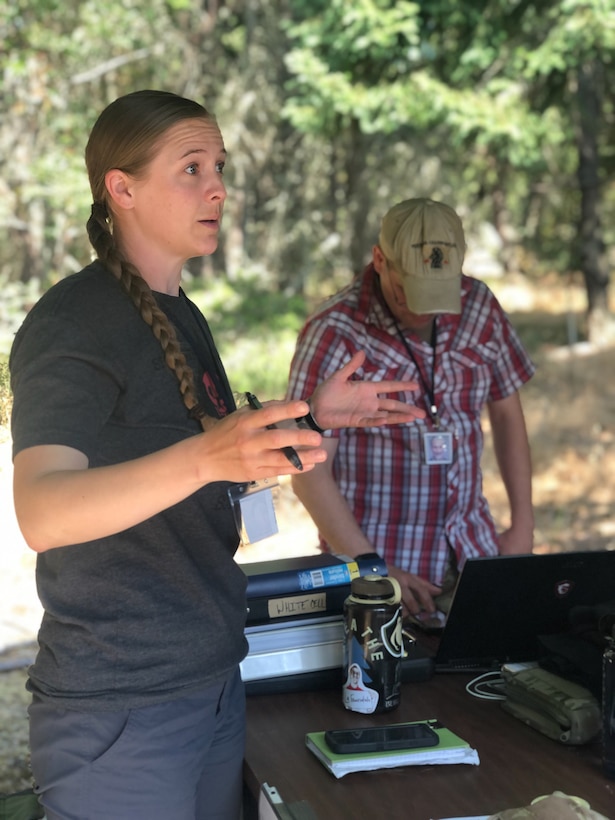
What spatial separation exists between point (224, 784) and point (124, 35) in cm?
851

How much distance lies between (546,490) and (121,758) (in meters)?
6.74

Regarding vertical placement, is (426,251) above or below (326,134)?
below

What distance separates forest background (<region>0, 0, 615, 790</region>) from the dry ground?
0.02 m

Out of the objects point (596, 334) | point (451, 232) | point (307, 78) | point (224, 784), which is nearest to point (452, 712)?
point (224, 784)

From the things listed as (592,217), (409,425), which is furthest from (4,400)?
(592,217)

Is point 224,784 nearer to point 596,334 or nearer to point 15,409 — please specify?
point 15,409

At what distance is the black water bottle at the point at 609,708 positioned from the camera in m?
1.49

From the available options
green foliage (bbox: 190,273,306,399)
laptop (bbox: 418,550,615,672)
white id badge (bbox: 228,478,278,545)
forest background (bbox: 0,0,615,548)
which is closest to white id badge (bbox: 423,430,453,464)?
laptop (bbox: 418,550,615,672)

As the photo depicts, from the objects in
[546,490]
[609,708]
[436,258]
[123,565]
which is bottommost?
[546,490]

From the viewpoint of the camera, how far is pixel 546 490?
776 centimetres

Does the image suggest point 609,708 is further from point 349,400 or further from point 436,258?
point 436,258

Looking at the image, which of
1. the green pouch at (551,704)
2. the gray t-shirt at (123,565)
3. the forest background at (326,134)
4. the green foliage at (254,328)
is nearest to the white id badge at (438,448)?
the green pouch at (551,704)

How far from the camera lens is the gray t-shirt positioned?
4.22 ft

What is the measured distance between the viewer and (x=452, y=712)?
178 centimetres
